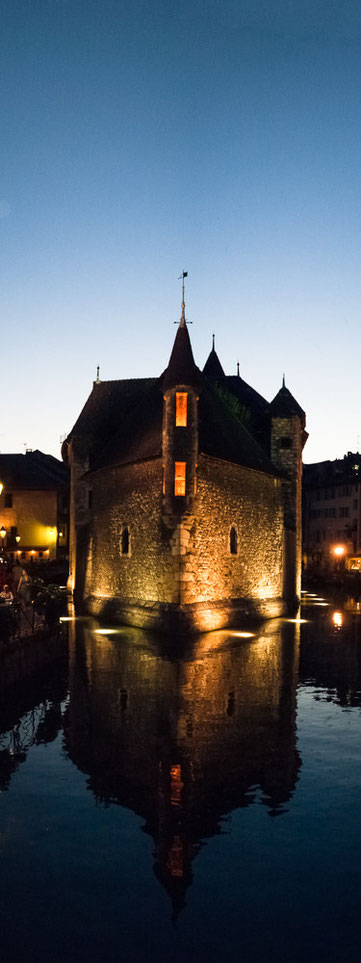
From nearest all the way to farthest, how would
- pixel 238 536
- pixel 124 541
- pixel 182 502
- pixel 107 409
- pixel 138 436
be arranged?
1. pixel 182 502
2. pixel 238 536
3. pixel 124 541
4. pixel 138 436
5. pixel 107 409

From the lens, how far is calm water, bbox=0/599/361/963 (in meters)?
5.07

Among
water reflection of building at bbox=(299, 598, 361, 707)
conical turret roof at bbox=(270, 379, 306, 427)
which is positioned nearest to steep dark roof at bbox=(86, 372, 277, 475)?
conical turret roof at bbox=(270, 379, 306, 427)

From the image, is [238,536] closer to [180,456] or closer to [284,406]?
[180,456]

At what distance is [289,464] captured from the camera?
3173 centimetres

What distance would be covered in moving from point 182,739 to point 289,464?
2294 centimetres

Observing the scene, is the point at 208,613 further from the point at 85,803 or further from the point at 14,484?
the point at 14,484

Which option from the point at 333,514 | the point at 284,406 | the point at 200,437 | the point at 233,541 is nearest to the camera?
the point at 200,437

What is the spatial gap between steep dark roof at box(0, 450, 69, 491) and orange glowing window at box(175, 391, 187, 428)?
3709 cm

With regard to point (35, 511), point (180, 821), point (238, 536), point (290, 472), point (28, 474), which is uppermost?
point (28, 474)

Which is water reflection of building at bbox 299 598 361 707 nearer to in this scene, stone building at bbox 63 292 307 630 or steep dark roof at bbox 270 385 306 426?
stone building at bbox 63 292 307 630

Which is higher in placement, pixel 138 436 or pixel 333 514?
pixel 138 436

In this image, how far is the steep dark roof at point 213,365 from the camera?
2009 inches

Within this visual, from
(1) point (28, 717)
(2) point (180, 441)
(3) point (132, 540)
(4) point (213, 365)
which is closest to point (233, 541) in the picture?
(3) point (132, 540)

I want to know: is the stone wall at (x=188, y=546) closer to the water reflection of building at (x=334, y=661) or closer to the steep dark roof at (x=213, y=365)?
the water reflection of building at (x=334, y=661)
